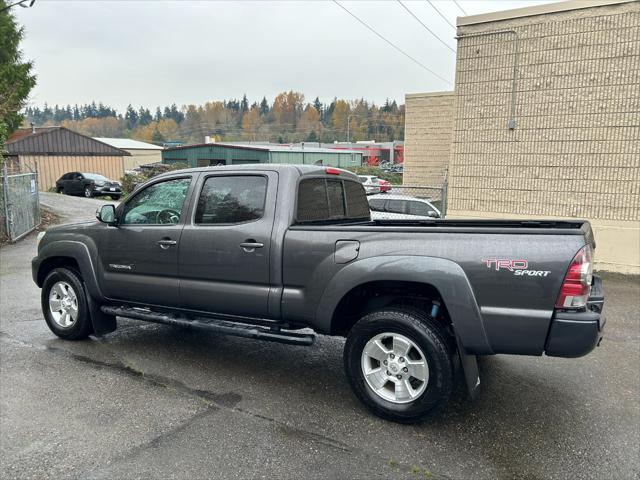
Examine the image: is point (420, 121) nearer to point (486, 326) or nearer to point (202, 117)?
point (486, 326)

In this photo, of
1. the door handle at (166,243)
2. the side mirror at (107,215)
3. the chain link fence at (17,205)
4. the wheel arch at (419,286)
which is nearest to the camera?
the wheel arch at (419,286)

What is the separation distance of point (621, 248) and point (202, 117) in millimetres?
131826

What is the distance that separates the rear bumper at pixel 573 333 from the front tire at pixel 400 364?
72 centimetres

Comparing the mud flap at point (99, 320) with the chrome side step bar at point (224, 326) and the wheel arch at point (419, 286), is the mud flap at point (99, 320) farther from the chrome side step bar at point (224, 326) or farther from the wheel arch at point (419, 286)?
the wheel arch at point (419, 286)

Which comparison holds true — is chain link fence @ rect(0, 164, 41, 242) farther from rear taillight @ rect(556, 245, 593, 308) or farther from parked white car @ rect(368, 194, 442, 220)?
rear taillight @ rect(556, 245, 593, 308)

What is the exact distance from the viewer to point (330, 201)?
491 centimetres

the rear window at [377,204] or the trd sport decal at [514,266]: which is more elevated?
the trd sport decal at [514,266]

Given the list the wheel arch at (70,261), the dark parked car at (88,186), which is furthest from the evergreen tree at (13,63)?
the wheel arch at (70,261)

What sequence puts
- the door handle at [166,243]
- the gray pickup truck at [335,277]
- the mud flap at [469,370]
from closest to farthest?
the gray pickup truck at [335,277], the mud flap at [469,370], the door handle at [166,243]

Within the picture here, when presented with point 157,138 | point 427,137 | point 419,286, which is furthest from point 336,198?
point 157,138

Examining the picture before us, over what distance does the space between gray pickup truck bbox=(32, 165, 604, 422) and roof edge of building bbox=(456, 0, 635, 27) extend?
6.36 m

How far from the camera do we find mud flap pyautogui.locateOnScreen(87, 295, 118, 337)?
542cm

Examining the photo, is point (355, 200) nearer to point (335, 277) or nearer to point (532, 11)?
point (335, 277)

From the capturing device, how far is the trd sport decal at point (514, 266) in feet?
10.8
